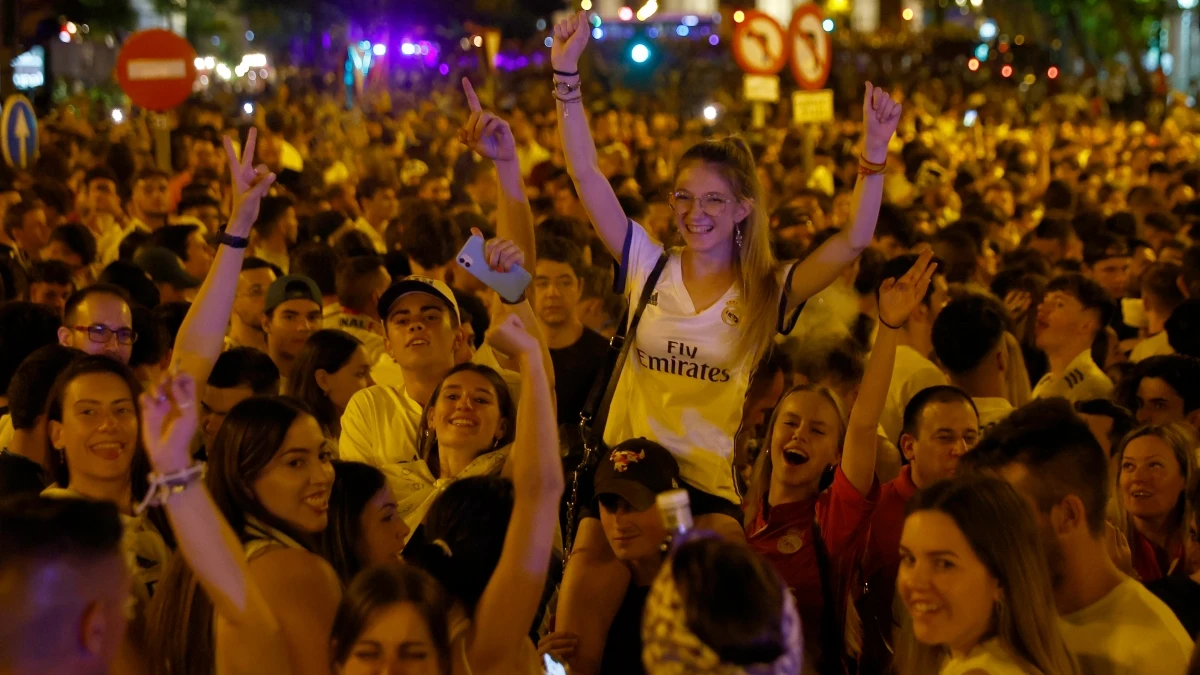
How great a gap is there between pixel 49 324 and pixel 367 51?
24.4m

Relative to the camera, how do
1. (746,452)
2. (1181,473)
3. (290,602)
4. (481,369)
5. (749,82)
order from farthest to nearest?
(749,82) < (746,452) < (481,369) < (1181,473) < (290,602)

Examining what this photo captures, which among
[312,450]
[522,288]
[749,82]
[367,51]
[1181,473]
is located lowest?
[1181,473]

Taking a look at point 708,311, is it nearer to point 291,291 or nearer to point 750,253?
point 750,253

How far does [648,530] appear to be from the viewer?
15.1 feet

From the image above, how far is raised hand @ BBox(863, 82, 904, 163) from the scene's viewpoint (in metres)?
4.57

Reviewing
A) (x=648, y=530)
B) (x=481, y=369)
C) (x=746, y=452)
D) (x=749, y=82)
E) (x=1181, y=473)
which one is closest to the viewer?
(x=648, y=530)

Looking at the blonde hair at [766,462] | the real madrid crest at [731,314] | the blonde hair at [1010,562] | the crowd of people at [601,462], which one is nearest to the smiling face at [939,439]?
the crowd of people at [601,462]

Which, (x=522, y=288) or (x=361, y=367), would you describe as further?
(x=361, y=367)

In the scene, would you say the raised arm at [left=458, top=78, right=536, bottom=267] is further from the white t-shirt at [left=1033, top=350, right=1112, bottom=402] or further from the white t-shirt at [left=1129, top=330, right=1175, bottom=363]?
the white t-shirt at [left=1129, top=330, right=1175, bottom=363]

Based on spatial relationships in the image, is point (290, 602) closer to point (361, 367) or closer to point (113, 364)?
point (113, 364)

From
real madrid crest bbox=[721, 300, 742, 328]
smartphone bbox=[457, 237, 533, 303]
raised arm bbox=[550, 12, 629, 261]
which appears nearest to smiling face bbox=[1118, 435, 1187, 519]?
real madrid crest bbox=[721, 300, 742, 328]

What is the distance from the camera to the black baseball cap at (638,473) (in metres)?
4.45

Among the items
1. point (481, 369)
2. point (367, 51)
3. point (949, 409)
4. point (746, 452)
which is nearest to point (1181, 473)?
point (949, 409)

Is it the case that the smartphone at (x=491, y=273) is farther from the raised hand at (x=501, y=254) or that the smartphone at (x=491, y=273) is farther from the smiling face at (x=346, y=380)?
the smiling face at (x=346, y=380)
